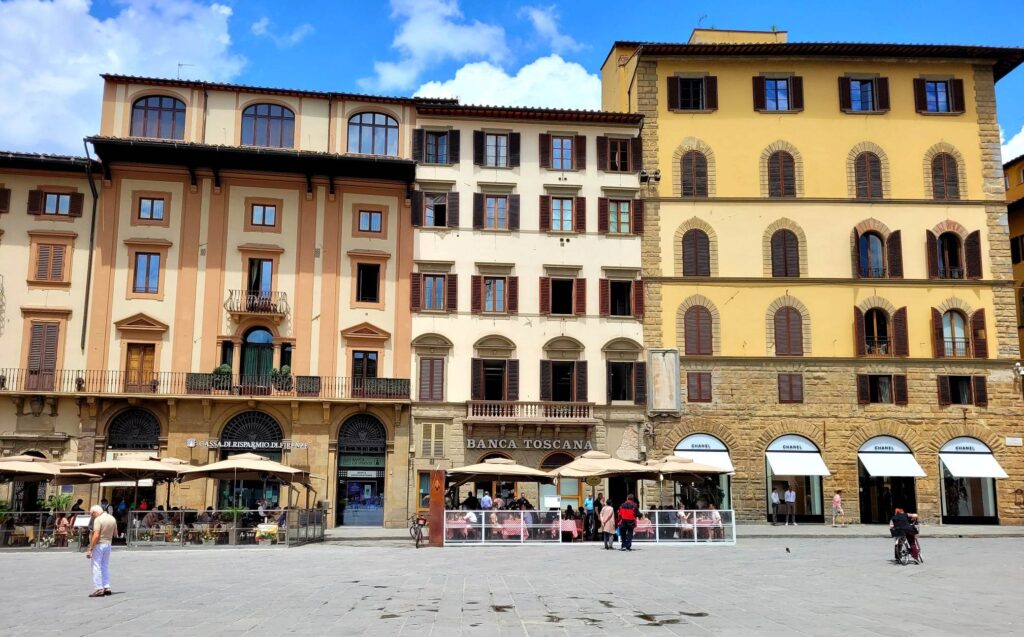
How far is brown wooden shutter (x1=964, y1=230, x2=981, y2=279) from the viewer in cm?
4300

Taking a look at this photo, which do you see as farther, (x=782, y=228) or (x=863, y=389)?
(x=782, y=228)

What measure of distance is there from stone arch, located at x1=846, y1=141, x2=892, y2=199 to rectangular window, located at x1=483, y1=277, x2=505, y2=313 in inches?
634

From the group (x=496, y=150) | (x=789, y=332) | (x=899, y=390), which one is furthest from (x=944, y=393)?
(x=496, y=150)

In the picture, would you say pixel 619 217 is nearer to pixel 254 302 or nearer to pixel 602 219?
pixel 602 219

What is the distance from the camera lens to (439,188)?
42.5 meters

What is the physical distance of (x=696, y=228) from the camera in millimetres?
43281

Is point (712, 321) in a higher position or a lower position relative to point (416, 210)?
lower

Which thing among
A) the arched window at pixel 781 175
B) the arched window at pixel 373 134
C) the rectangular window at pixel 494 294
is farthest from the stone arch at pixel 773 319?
the arched window at pixel 373 134

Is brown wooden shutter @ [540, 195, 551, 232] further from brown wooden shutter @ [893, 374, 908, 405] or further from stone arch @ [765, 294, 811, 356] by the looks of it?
brown wooden shutter @ [893, 374, 908, 405]

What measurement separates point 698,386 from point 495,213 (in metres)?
11.5

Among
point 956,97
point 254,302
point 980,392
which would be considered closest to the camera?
point 254,302

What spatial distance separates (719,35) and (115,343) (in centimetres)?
3156

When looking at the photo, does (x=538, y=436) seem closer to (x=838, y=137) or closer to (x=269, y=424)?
(x=269, y=424)

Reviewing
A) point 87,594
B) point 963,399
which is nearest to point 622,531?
point 87,594
